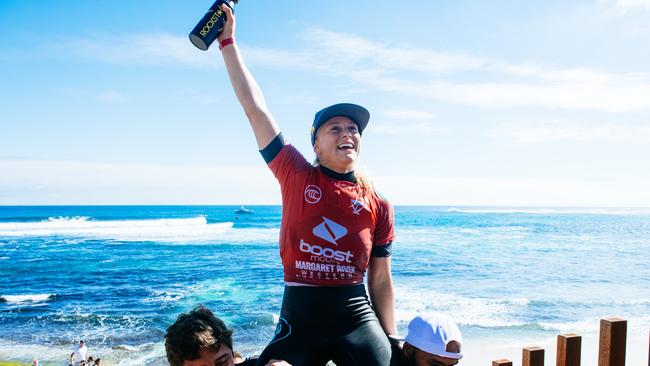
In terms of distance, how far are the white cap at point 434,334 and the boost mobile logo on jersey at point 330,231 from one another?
602 mm

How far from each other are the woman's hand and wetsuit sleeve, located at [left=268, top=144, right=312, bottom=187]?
72cm

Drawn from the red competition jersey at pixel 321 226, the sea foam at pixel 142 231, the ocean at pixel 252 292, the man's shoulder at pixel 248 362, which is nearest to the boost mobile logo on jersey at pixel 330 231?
the red competition jersey at pixel 321 226

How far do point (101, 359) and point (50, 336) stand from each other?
3.82 m

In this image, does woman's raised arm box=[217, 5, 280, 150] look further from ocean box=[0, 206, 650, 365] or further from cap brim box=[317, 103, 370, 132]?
ocean box=[0, 206, 650, 365]

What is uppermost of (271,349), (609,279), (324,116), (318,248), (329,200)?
(324,116)

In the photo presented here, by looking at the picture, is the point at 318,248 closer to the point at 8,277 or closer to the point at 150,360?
the point at 150,360

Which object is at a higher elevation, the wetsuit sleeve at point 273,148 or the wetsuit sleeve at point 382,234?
the wetsuit sleeve at point 273,148

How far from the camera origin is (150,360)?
13875mm

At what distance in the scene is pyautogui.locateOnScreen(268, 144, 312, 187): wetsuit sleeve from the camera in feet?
9.37

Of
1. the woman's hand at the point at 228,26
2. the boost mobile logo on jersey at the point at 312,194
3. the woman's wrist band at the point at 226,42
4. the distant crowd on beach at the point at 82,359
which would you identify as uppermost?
the woman's hand at the point at 228,26

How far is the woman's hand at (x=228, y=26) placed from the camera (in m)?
2.90

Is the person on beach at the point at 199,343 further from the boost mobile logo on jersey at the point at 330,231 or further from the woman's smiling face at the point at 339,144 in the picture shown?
the woman's smiling face at the point at 339,144

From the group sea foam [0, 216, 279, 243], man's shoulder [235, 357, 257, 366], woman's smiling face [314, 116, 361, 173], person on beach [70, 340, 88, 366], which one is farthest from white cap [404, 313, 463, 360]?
sea foam [0, 216, 279, 243]

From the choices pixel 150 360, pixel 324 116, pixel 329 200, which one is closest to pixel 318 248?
pixel 329 200
